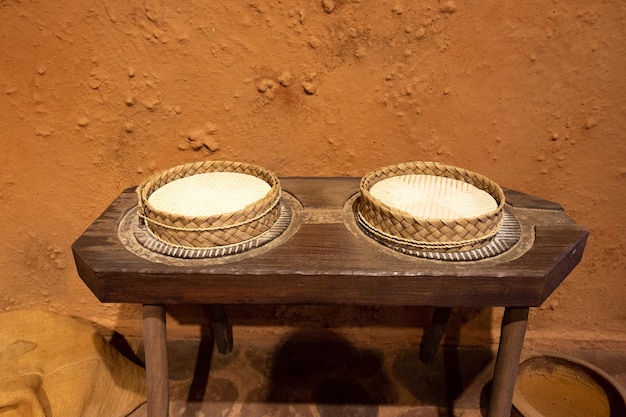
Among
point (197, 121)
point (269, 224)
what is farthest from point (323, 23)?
point (269, 224)

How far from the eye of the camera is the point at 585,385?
1.65 metres

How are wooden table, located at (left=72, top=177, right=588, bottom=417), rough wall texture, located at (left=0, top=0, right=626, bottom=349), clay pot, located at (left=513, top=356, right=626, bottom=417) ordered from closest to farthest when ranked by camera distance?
wooden table, located at (left=72, top=177, right=588, bottom=417), rough wall texture, located at (left=0, top=0, right=626, bottom=349), clay pot, located at (left=513, top=356, right=626, bottom=417)

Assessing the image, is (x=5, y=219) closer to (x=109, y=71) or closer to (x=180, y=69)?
(x=109, y=71)

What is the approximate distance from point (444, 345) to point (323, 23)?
1480 mm

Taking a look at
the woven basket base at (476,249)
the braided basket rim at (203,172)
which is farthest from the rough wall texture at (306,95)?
the woven basket base at (476,249)

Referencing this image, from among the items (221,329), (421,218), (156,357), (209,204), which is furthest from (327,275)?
(221,329)

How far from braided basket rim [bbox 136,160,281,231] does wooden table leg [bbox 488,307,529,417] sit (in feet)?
2.26

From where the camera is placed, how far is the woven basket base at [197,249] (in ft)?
3.53

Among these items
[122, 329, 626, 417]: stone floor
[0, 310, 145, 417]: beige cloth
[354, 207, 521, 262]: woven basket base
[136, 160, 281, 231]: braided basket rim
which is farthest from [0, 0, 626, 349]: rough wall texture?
[122, 329, 626, 417]: stone floor

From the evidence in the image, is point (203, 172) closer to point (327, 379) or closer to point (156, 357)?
point (156, 357)

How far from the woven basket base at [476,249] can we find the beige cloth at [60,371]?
3.93ft

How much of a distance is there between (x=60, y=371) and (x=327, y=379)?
102 centimetres

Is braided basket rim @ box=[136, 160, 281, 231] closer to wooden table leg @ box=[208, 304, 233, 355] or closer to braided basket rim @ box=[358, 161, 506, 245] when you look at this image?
braided basket rim @ box=[358, 161, 506, 245]

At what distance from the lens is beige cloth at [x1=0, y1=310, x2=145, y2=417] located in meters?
1.50
